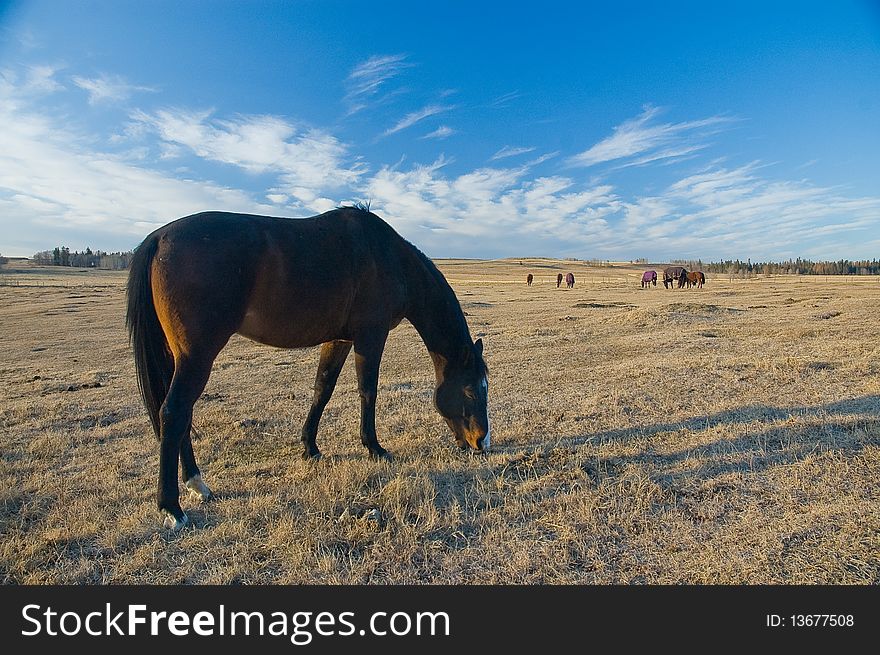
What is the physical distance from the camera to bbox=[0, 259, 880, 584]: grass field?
2.85 meters

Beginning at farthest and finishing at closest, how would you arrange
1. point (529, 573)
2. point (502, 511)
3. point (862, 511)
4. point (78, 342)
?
point (78, 342)
point (502, 511)
point (862, 511)
point (529, 573)

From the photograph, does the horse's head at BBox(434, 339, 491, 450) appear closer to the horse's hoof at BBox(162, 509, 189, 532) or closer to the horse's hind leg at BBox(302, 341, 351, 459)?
the horse's hind leg at BBox(302, 341, 351, 459)

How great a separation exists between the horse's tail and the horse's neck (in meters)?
2.39

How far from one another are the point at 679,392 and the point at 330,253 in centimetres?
533

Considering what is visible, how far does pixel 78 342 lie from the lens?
14531mm

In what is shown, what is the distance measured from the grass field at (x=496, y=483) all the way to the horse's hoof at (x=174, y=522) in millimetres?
71

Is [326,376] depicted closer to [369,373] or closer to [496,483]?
[369,373]

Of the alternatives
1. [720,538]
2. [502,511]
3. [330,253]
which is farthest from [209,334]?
[720,538]

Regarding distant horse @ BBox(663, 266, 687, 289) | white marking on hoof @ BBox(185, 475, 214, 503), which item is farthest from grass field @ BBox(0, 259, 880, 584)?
distant horse @ BBox(663, 266, 687, 289)

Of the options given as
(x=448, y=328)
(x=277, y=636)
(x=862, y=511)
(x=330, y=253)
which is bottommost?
(x=277, y=636)

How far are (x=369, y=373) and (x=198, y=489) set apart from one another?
1.76m

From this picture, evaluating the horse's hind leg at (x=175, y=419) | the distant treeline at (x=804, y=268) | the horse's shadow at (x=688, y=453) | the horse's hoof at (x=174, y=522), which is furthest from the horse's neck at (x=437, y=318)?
the distant treeline at (x=804, y=268)

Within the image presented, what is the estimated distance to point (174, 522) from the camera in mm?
3395

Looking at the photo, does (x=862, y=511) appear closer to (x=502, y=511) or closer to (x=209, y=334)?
(x=502, y=511)
